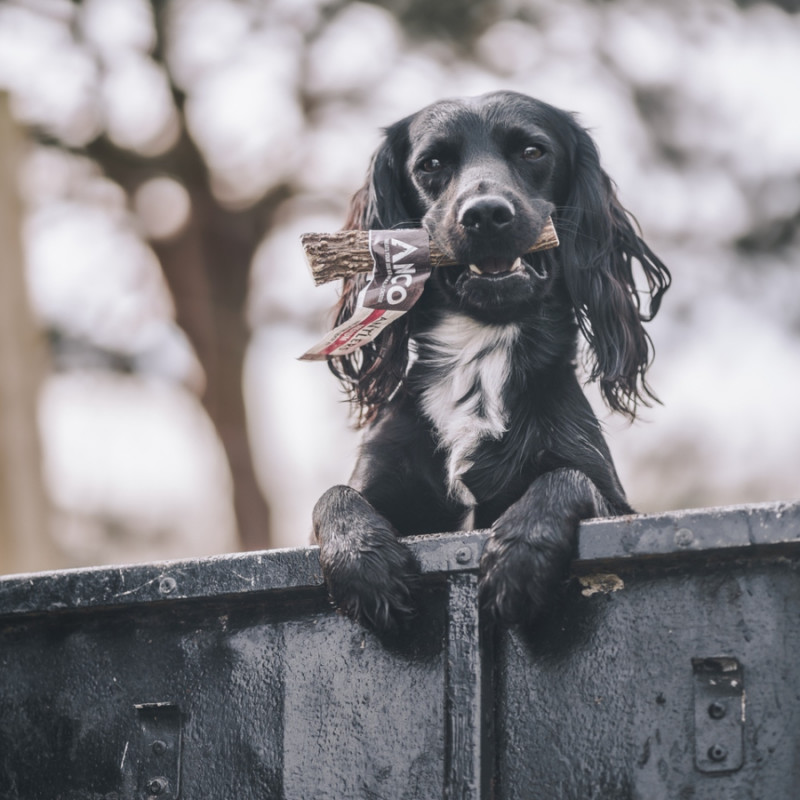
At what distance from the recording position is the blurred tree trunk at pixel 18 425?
647 cm

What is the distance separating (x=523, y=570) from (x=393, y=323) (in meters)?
1.48

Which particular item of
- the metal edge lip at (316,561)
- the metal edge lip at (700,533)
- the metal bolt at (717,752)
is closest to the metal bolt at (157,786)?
the metal edge lip at (316,561)

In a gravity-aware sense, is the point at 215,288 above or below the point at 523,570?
above

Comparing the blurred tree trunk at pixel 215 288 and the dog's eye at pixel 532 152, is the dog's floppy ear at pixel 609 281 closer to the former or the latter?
the dog's eye at pixel 532 152

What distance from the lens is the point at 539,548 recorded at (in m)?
2.65

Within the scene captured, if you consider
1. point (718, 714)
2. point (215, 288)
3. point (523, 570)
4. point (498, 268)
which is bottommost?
point (718, 714)

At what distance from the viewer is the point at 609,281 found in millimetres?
3781

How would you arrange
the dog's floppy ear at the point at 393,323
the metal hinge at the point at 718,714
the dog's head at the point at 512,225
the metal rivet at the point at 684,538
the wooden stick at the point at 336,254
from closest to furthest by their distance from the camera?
the metal hinge at the point at 718,714 → the metal rivet at the point at 684,538 → the wooden stick at the point at 336,254 → the dog's head at the point at 512,225 → the dog's floppy ear at the point at 393,323

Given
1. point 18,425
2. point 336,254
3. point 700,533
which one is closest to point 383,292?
point 336,254

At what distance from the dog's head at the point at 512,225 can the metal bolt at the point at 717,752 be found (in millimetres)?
1622

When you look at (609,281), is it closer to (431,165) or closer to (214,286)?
(431,165)

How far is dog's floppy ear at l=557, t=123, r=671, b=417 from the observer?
3.74 metres

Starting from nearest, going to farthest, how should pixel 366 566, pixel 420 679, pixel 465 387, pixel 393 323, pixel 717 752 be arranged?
1. pixel 717 752
2. pixel 420 679
3. pixel 366 566
4. pixel 465 387
5. pixel 393 323

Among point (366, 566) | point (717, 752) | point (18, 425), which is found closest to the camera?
point (717, 752)
